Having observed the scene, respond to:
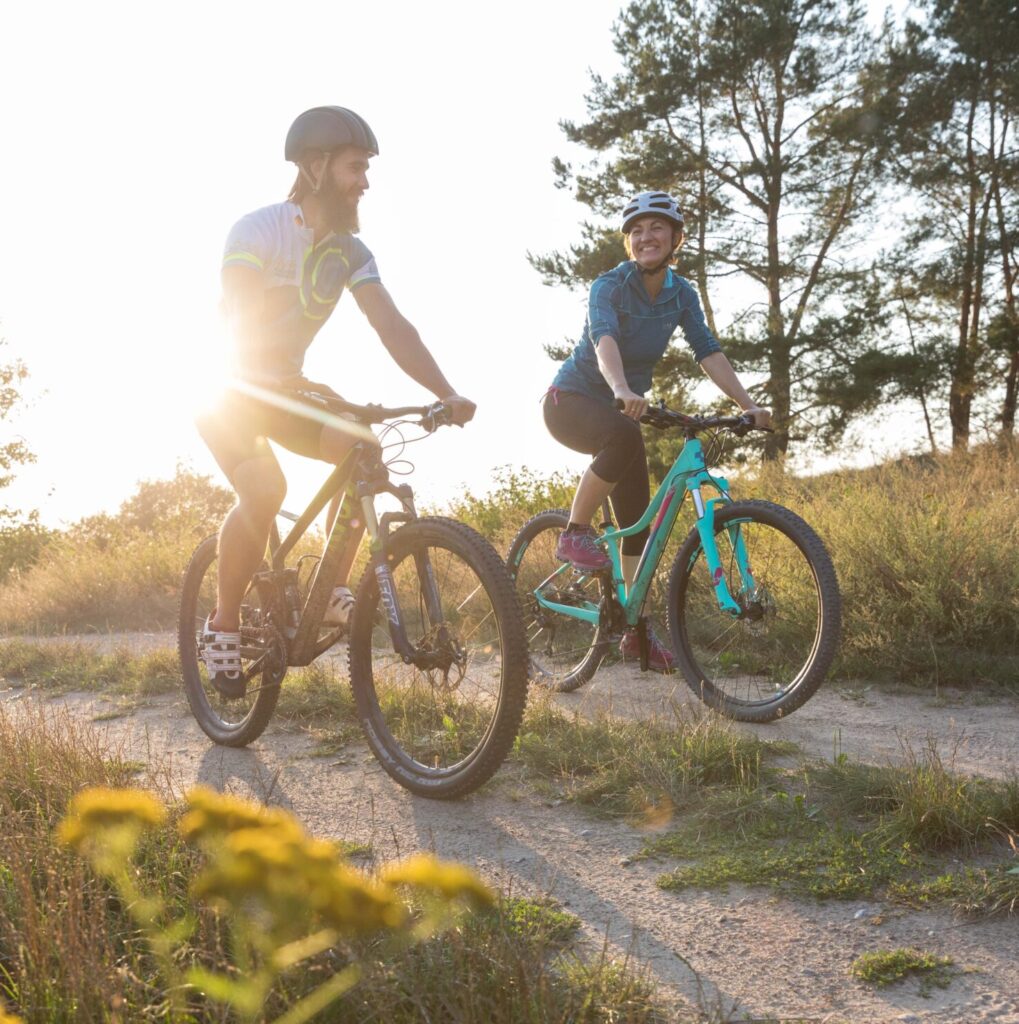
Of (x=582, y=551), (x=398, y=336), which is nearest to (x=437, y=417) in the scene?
(x=398, y=336)

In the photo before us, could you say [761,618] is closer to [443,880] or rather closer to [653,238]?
[653,238]

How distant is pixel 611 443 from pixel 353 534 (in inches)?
66.3

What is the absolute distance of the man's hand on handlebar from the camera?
3.60 m

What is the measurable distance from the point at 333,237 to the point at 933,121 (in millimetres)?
21927

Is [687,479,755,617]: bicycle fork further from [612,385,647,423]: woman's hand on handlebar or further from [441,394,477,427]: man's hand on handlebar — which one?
[441,394,477,427]: man's hand on handlebar

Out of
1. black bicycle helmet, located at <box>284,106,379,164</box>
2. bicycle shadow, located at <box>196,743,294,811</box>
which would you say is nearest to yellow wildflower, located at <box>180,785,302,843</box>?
bicycle shadow, located at <box>196,743,294,811</box>

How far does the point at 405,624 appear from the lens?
354 cm

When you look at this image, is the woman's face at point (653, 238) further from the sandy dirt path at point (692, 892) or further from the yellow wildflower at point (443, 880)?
the yellow wildflower at point (443, 880)

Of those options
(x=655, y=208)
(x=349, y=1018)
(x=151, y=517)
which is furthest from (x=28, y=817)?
(x=151, y=517)

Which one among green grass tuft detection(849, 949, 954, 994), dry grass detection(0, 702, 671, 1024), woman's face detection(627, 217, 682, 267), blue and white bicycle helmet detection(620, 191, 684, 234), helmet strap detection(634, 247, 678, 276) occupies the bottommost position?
green grass tuft detection(849, 949, 954, 994)

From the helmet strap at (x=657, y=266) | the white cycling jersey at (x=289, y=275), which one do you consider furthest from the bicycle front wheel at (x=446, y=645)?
the helmet strap at (x=657, y=266)

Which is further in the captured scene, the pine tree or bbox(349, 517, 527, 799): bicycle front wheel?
the pine tree

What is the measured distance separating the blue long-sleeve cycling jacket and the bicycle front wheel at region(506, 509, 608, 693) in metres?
0.98

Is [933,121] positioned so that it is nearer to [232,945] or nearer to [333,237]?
[333,237]
